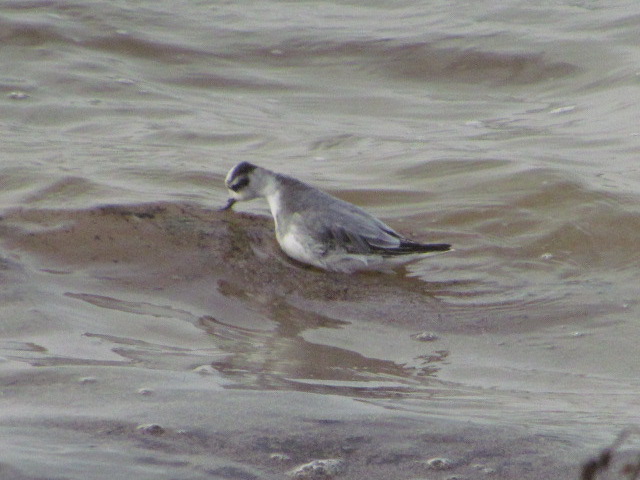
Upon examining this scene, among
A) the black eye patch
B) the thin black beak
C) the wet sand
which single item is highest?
the black eye patch

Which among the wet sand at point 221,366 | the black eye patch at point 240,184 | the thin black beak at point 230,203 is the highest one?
the black eye patch at point 240,184

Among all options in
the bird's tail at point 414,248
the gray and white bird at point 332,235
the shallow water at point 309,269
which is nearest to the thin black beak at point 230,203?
the shallow water at point 309,269

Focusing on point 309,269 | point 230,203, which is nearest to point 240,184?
point 230,203

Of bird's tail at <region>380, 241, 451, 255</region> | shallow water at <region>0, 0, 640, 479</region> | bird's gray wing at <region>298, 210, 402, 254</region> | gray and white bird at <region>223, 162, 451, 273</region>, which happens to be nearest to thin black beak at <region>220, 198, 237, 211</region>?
shallow water at <region>0, 0, 640, 479</region>

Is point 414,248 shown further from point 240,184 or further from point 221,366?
point 221,366

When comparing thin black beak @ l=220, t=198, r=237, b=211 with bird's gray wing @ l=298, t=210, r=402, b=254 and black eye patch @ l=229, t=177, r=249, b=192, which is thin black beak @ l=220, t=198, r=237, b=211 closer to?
black eye patch @ l=229, t=177, r=249, b=192

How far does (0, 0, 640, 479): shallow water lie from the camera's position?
337 cm

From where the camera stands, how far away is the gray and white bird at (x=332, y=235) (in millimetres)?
5855

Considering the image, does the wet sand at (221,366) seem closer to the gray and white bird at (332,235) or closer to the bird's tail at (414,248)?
the gray and white bird at (332,235)

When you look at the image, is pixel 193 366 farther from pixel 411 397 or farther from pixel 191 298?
pixel 191 298

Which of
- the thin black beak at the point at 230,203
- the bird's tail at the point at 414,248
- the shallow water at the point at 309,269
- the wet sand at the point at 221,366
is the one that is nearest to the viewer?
Result: the wet sand at the point at 221,366

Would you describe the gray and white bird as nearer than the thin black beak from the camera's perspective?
Answer: Yes

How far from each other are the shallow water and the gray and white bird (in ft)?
0.43

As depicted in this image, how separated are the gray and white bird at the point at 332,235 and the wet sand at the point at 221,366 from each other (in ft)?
0.42
